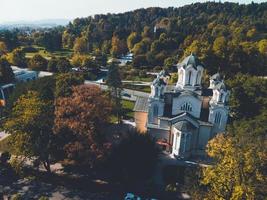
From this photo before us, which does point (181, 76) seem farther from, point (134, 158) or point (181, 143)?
point (134, 158)

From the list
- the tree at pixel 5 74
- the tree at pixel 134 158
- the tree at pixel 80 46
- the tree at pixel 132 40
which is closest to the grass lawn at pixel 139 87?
the tree at pixel 5 74

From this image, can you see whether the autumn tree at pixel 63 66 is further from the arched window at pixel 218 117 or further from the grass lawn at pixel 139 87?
the arched window at pixel 218 117

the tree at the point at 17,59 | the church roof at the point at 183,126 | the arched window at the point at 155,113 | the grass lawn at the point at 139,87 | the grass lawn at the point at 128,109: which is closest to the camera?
the church roof at the point at 183,126

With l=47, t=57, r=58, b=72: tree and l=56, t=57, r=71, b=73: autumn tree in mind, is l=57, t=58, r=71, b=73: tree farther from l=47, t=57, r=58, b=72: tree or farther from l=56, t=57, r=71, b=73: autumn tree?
l=47, t=57, r=58, b=72: tree

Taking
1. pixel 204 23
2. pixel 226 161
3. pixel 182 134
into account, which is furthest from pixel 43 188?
pixel 204 23

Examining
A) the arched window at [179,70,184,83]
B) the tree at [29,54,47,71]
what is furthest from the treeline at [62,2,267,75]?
the tree at [29,54,47,71]

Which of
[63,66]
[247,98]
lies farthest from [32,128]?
[63,66]
